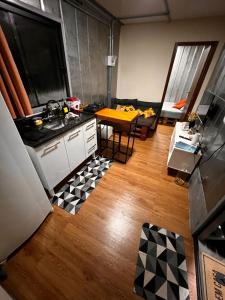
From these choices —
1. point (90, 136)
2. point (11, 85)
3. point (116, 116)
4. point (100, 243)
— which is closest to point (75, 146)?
point (90, 136)

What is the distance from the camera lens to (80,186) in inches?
80.0

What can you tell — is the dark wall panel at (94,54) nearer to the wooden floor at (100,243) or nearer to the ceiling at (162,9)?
the ceiling at (162,9)

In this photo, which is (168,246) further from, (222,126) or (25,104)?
(25,104)

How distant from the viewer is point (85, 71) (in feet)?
8.59

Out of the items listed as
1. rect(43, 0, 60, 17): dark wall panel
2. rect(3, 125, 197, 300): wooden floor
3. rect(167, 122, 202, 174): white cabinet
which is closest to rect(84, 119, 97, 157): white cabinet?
rect(3, 125, 197, 300): wooden floor

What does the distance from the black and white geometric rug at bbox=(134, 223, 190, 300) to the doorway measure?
3497 mm

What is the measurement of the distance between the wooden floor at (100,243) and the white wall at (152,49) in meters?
2.89

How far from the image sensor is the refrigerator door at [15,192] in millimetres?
961

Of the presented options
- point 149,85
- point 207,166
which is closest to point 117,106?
point 149,85

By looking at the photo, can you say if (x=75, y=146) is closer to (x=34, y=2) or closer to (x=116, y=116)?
(x=116, y=116)

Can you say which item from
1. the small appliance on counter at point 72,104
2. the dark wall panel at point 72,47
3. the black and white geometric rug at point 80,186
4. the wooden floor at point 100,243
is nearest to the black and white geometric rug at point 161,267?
the wooden floor at point 100,243

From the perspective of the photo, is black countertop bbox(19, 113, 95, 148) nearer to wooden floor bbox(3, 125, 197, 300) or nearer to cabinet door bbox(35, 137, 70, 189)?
cabinet door bbox(35, 137, 70, 189)

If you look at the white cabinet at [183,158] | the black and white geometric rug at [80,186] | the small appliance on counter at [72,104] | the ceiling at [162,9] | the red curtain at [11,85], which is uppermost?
the ceiling at [162,9]

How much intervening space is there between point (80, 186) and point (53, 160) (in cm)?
62
